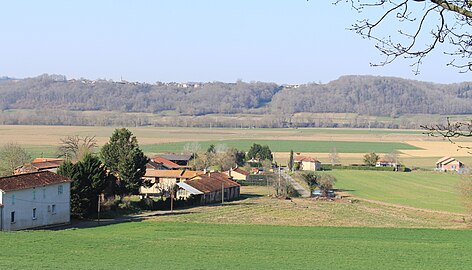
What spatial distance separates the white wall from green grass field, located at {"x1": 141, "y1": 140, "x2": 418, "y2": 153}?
68.9 m

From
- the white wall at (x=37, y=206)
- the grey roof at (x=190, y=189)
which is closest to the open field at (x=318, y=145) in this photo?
the grey roof at (x=190, y=189)

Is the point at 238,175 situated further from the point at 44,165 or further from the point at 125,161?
the point at 125,161

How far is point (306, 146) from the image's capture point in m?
128

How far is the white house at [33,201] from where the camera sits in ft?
113

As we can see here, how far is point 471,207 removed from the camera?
1658 inches

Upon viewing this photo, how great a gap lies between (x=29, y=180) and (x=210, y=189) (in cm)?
2149

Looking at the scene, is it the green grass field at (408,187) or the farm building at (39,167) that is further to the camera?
the green grass field at (408,187)

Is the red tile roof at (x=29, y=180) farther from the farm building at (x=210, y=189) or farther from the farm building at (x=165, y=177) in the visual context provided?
the farm building at (x=165, y=177)

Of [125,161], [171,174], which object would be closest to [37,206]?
[125,161]

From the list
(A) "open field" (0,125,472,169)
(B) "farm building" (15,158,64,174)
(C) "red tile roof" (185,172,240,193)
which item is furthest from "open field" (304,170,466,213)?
(B) "farm building" (15,158,64,174)

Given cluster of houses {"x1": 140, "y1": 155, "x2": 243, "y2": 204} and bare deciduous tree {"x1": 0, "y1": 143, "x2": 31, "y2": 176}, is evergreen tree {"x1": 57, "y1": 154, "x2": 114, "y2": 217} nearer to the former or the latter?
cluster of houses {"x1": 140, "y1": 155, "x2": 243, "y2": 204}

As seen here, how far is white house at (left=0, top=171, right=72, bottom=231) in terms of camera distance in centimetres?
3447

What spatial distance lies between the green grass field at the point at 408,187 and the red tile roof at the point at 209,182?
12.1 m

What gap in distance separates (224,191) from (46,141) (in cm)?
6954
